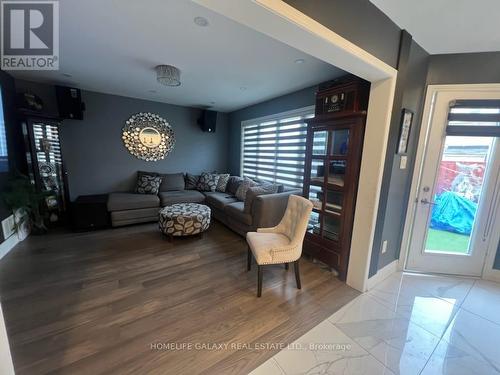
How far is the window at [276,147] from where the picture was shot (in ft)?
11.6

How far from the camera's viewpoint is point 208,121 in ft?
16.1

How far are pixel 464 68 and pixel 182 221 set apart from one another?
3.71 metres

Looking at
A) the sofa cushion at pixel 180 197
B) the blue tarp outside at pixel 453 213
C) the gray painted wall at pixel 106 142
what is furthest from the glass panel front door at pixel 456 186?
the gray painted wall at pixel 106 142

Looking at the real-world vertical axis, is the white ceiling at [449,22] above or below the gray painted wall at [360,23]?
above

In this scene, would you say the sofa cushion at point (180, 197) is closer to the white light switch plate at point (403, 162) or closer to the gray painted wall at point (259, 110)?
the gray painted wall at point (259, 110)

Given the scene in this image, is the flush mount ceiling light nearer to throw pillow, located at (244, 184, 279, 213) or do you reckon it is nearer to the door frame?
throw pillow, located at (244, 184, 279, 213)

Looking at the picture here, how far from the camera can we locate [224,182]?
4707 mm

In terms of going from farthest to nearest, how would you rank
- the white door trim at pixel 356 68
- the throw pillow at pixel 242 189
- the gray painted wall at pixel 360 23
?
the throw pillow at pixel 242 189 → the gray painted wall at pixel 360 23 → the white door trim at pixel 356 68

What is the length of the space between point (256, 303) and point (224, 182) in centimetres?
309

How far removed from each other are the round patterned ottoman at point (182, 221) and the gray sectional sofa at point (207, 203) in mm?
537

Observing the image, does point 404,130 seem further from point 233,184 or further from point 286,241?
point 233,184

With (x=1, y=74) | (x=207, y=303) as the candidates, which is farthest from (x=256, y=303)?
(x=1, y=74)

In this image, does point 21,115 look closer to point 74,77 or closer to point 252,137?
point 74,77

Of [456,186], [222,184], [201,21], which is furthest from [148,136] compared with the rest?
[456,186]
